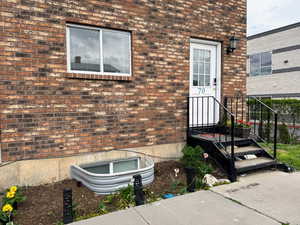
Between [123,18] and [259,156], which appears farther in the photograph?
[259,156]

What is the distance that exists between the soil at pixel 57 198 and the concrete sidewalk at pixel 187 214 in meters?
0.41

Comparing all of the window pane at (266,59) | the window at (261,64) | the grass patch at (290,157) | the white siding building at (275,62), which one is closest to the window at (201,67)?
the grass patch at (290,157)

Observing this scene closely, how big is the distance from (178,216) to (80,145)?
231 centimetres

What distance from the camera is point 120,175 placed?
11.2ft

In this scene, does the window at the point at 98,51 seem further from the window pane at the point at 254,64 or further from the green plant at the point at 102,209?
the window pane at the point at 254,64

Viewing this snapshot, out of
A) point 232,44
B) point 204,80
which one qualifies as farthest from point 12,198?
point 232,44

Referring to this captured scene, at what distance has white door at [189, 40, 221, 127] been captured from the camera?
5.45 metres

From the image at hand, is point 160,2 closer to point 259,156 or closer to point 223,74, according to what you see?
point 223,74

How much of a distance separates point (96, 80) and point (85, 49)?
64cm

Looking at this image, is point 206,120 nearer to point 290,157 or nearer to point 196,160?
point 196,160

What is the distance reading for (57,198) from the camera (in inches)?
130

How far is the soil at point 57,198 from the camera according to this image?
108 inches

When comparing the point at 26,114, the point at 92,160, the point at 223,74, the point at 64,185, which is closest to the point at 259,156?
the point at 223,74

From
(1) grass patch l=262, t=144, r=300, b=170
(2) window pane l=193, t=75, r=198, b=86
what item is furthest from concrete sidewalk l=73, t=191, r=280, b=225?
(2) window pane l=193, t=75, r=198, b=86
